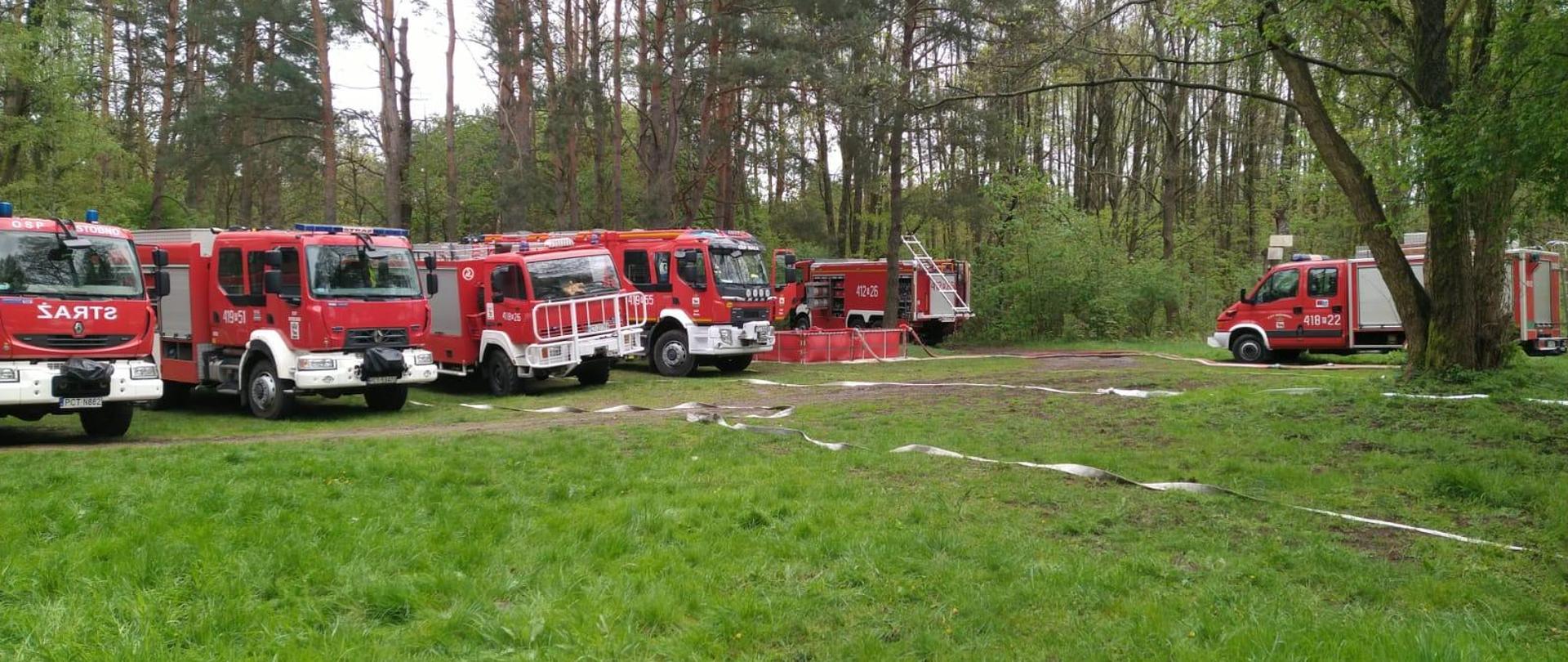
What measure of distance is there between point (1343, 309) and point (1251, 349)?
1928 mm

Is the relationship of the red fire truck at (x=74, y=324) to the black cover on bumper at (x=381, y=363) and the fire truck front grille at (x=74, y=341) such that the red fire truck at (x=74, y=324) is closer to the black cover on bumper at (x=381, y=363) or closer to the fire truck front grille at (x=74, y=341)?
the fire truck front grille at (x=74, y=341)

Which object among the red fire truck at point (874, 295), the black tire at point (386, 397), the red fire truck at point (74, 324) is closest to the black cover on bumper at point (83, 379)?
the red fire truck at point (74, 324)

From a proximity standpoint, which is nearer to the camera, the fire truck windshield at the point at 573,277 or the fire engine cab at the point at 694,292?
the fire truck windshield at the point at 573,277

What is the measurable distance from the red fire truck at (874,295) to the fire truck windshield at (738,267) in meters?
8.69

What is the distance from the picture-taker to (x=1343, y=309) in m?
20.6

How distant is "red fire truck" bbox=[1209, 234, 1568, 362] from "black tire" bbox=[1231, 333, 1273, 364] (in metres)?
0.02

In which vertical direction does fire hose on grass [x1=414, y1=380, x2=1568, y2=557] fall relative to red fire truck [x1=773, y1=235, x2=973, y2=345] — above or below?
below

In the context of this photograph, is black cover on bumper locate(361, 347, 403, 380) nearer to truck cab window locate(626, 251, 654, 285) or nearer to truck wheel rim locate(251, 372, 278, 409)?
A: truck wheel rim locate(251, 372, 278, 409)

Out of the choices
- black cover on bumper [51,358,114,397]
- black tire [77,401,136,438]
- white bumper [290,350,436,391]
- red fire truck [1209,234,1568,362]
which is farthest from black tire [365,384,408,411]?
red fire truck [1209,234,1568,362]

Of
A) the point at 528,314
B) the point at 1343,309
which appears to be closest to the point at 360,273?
the point at 528,314

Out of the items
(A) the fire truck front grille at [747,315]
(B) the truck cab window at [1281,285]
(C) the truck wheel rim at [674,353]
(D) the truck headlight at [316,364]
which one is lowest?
(C) the truck wheel rim at [674,353]

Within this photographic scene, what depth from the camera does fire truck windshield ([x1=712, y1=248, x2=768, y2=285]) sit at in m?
19.9

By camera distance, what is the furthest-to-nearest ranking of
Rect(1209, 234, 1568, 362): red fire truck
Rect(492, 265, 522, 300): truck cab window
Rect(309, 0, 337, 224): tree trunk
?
Rect(309, 0, 337, 224): tree trunk
Rect(1209, 234, 1568, 362): red fire truck
Rect(492, 265, 522, 300): truck cab window

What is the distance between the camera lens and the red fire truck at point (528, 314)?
55.5 feet
